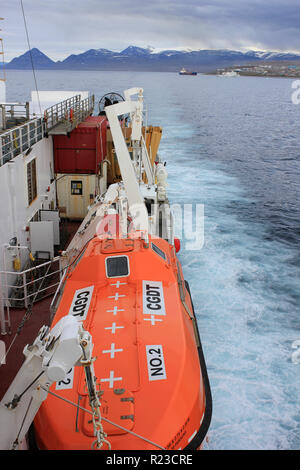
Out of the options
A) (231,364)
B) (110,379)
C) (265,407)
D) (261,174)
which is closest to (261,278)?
(231,364)

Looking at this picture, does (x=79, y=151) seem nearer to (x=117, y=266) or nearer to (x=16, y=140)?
(x=16, y=140)

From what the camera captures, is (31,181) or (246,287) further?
(246,287)

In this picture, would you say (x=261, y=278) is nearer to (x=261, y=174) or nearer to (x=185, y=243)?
(x=185, y=243)

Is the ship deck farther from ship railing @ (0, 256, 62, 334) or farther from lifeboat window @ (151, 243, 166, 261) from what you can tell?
lifeboat window @ (151, 243, 166, 261)

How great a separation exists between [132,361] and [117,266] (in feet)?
6.93

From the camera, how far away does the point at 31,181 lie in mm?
12156

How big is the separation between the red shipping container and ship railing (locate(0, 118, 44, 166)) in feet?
3.70

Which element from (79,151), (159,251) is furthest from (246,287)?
(79,151)

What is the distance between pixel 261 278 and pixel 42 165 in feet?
26.5

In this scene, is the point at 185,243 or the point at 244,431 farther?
the point at 185,243

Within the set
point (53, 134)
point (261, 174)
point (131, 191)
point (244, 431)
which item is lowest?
point (244, 431)

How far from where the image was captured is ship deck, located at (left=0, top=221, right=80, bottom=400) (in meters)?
7.42

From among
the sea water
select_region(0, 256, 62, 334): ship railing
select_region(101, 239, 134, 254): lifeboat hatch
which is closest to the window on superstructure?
select_region(0, 256, 62, 334): ship railing

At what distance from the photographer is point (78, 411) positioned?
5.17m
